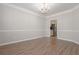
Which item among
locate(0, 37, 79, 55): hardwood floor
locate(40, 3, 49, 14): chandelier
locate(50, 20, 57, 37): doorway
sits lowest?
locate(0, 37, 79, 55): hardwood floor

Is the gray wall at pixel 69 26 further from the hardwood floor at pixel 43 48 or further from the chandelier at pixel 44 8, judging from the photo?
the chandelier at pixel 44 8

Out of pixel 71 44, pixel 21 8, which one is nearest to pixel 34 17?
pixel 21 8

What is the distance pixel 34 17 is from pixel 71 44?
29.9 inches

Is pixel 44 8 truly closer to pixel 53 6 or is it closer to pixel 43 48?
pixel 53 6

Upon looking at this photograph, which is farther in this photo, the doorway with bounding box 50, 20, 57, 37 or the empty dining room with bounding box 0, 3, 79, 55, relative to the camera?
the doorway with bounding box 50, 20, 57, 37

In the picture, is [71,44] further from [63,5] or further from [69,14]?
[63,5]

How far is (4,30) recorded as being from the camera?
2088mm

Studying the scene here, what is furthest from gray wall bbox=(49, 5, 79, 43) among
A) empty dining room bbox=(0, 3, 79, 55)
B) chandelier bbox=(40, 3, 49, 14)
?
chandelier bbox=(40, 3, 49, 14)

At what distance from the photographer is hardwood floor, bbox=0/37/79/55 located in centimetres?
205

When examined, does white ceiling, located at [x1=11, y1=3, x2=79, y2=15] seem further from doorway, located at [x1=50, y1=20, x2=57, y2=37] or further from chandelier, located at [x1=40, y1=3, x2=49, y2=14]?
doorway, located at [x1=50, y1=20, x2=57, y2=37]

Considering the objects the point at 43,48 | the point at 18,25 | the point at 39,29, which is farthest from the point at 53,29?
the point at 18,25

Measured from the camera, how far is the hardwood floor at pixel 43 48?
6.73 feet

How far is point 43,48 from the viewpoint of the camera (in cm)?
211
